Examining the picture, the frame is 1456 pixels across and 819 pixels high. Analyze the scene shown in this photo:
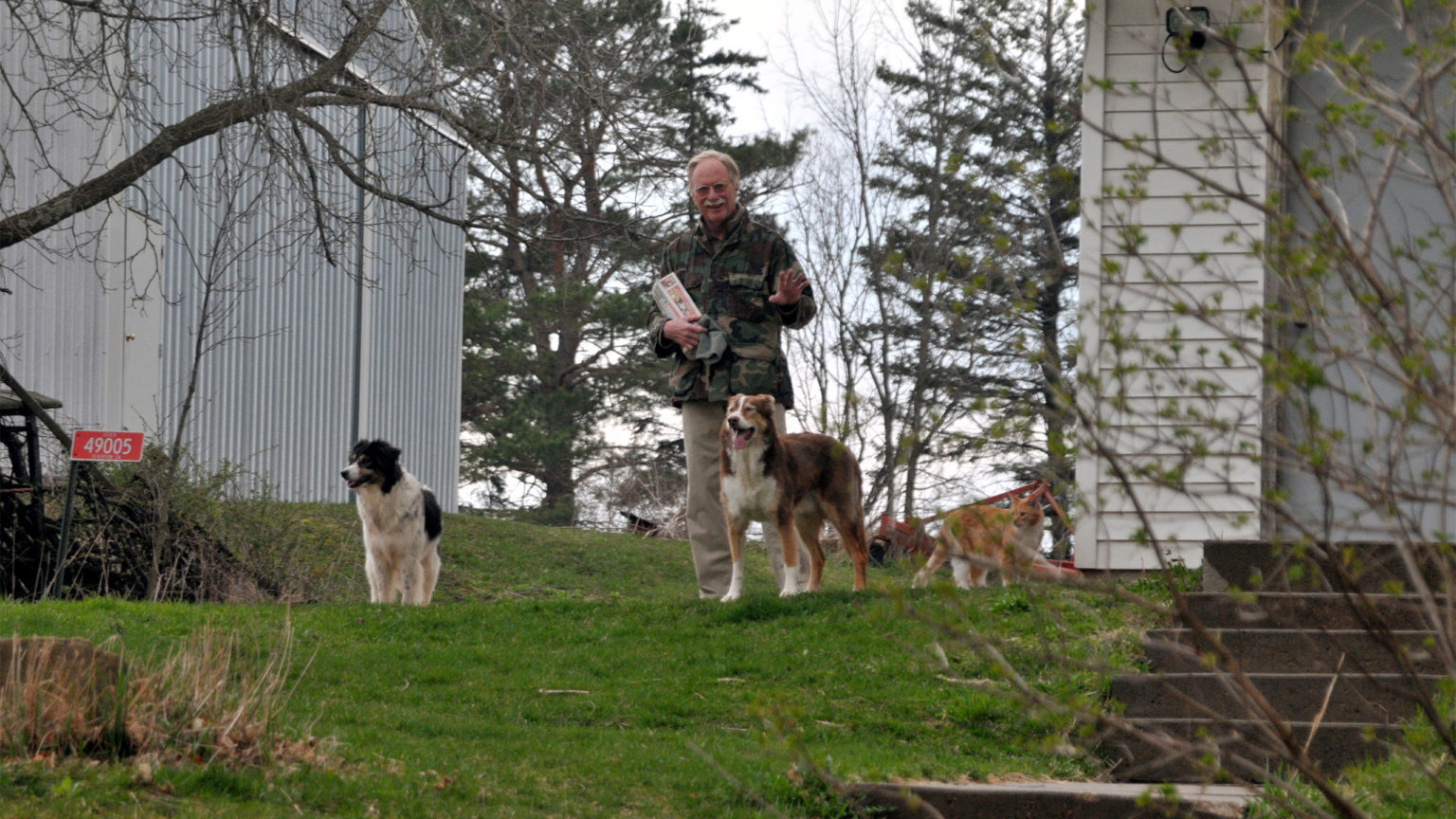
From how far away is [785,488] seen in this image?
328 inches

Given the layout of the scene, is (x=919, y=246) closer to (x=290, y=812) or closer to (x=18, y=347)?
(x=18, y=347)

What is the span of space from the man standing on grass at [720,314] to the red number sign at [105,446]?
3196 millimetres

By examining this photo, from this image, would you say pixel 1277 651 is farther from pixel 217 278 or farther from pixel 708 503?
pixel 217 278

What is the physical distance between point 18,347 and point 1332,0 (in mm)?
10543

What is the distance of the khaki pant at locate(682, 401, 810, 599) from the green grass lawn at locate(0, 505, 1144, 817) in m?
0.47

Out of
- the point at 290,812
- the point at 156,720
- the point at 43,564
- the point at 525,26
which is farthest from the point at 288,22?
the point at 290,812

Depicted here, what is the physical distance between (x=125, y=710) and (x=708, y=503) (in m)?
4.39

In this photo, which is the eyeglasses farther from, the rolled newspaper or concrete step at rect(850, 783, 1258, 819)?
concrete step at rect(850, 783, 1258, 819)

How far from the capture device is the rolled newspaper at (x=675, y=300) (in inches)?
317

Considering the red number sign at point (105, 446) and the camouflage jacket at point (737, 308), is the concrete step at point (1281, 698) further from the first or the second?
the red number sign at point (105, 446)

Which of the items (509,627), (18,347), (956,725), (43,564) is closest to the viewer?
(956,725)

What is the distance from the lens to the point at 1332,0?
852 centimetres

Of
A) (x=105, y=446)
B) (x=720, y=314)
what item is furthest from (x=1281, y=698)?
(x=105, y=446)

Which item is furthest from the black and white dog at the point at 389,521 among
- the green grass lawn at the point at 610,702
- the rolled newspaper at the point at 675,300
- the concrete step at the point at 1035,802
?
the concrete step at the point at 1035,802
